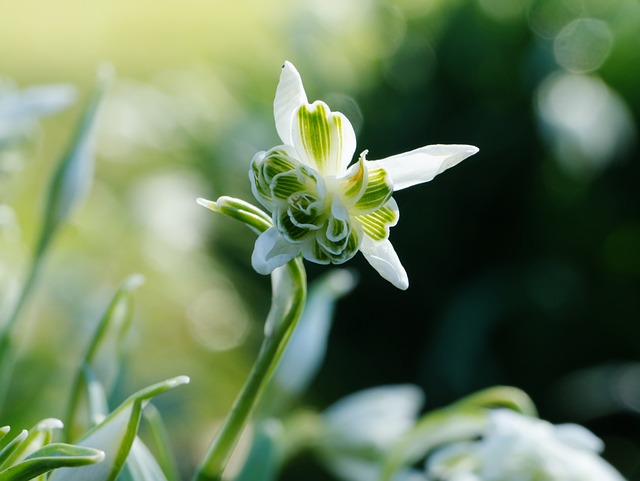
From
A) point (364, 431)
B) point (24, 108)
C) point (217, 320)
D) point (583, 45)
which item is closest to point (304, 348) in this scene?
point (364, 431)

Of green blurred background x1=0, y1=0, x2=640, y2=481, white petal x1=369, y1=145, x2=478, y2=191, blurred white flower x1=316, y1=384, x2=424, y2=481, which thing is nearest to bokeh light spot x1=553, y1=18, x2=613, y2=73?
green blurred background x1=0, y1=0, x2=640, y2=481

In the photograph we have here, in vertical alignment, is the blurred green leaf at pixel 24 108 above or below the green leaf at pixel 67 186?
above

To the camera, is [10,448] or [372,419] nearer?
[10,448]

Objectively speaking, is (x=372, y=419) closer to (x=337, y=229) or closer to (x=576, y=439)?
(x=576, y=439)

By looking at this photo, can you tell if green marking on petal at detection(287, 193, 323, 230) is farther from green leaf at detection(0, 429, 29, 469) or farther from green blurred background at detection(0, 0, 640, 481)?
green blurred background at detection(0, 0, 640, 481)

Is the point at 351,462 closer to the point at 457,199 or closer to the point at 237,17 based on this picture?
the point at 457,199

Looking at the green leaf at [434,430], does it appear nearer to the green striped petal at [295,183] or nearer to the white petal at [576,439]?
the white petal at [576,439]

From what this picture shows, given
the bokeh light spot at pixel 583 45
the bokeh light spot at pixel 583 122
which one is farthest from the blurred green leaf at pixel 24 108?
the bokeh light spot at pixel 583 45
